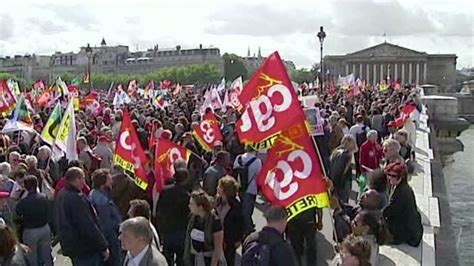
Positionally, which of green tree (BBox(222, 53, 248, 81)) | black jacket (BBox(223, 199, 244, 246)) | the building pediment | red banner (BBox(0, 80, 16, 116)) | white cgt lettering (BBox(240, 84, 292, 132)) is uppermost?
the building pediment

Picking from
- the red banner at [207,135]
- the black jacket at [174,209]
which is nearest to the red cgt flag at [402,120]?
the red banner at [207,135]

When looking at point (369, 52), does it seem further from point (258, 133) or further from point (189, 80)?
point (258, 133)

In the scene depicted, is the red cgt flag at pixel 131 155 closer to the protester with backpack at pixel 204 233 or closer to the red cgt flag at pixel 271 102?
the protester with backpack at pixel 204 233

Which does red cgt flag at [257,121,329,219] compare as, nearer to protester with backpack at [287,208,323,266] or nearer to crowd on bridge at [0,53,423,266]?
crowd on bridge at [0,53,423,266]

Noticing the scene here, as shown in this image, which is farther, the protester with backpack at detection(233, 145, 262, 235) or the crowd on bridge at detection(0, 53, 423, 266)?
the protester with backpack at detection(233, 145, 262, 235)

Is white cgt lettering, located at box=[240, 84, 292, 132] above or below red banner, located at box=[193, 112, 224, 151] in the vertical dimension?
above

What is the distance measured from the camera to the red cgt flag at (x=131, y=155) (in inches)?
396

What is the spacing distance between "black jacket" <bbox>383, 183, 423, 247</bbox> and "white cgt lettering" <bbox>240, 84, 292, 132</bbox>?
185 centimetres

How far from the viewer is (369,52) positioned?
416 feet

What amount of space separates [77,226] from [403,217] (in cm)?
355

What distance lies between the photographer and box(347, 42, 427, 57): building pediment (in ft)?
412

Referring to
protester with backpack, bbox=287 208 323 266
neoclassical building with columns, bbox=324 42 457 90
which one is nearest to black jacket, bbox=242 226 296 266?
protester with backpack, bbox=287 208 323 266

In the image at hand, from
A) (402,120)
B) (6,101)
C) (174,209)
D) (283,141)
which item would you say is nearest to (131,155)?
(174,209)

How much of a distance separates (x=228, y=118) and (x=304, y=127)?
1131 cm
